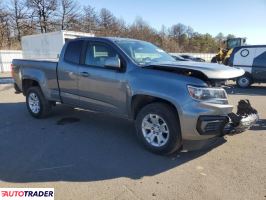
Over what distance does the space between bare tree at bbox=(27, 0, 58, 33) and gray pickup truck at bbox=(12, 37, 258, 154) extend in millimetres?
46518

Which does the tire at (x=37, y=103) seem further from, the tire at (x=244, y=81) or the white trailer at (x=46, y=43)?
the white trailer at (x=46, y=43)

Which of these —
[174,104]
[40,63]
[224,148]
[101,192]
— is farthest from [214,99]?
[40,63]

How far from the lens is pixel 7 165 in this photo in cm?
465

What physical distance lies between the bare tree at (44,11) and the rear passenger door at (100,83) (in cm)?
4719

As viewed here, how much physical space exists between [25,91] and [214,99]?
5.34 metres

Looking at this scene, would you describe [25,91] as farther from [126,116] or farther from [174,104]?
[174,104]

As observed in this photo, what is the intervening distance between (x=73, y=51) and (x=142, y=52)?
1616mm

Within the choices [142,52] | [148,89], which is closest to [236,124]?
[148,89]

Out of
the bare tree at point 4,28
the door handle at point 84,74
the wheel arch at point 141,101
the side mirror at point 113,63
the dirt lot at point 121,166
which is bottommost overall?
the dirt lot at point 121,166

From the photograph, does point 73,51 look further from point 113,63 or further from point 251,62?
point 251,62

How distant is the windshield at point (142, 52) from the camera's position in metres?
5.52

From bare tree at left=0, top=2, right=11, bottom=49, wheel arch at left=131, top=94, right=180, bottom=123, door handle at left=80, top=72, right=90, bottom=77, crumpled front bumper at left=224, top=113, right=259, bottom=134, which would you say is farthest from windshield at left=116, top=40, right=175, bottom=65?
bare tree at left=0, top=2, right=11, bottom=49

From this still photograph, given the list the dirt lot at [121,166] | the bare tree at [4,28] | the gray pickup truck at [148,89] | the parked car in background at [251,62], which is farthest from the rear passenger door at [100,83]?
the bare tree at [4,28]

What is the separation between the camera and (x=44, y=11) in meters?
51.6
